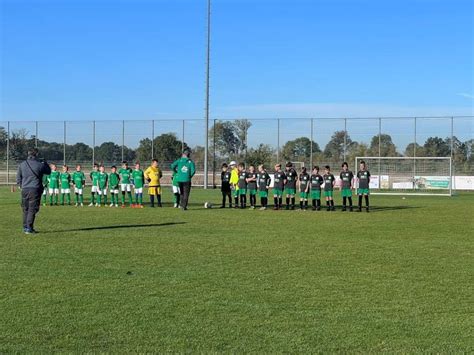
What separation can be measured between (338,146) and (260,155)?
278 inches

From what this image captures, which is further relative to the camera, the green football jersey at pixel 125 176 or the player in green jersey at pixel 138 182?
the green football jersey at pixel 125 176

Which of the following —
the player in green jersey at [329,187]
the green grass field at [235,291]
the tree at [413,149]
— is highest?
the tree at [413,149]

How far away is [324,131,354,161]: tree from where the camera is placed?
153ft

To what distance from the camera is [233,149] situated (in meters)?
51.3

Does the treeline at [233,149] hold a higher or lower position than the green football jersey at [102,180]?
higher

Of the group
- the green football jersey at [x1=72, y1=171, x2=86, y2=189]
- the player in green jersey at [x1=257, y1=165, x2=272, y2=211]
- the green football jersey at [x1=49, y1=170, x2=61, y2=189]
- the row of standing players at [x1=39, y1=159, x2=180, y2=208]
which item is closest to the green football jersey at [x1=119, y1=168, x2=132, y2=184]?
the row of standing players at [x1=39, y1=159, x2=180, y2=208]

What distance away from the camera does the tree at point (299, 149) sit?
4744 centimetres

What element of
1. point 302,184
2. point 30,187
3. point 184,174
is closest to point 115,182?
point 184,174

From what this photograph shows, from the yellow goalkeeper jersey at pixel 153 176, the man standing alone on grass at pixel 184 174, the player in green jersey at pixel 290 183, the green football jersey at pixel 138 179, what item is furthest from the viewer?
the green football jersey at pixel 138 179

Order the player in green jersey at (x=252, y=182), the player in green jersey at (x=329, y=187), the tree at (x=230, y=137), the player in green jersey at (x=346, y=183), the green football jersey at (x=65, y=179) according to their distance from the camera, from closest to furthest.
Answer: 1. the player in green jersey at (x=346, y=183)
2. the player in green jersey at (x=329, y=187)
3. the player in green jersey at (x=252, y=182)
4. the green football jersey at (x=65, y=179)
5. the tree at (x=230, y=137)

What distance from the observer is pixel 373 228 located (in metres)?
15.0

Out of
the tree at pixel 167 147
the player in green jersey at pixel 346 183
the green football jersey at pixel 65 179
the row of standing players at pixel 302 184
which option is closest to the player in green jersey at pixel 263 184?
the row of standing players at pixel 302 184

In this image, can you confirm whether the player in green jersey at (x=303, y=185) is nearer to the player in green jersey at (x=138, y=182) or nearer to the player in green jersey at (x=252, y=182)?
the player in green jersey at (x=252, y=182)

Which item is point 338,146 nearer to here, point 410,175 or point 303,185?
point 410,175
